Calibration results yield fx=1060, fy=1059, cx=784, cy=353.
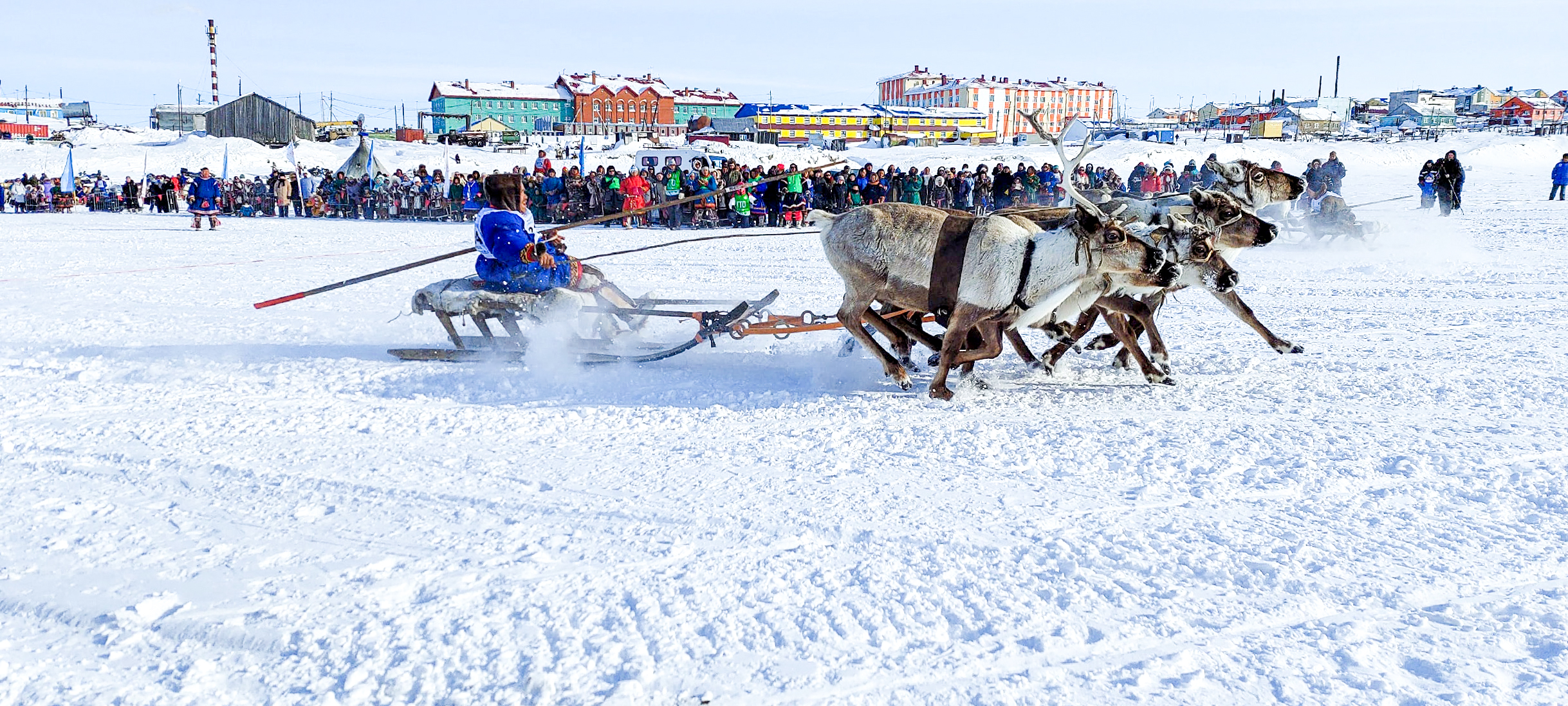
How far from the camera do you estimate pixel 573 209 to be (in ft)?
68.9

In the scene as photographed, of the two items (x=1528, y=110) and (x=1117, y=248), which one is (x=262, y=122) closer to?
(x=1117, y=248)

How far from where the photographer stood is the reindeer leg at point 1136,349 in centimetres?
607

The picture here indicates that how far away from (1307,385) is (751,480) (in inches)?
139

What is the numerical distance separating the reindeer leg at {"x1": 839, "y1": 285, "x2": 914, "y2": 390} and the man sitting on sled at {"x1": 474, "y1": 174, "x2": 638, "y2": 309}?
1.70 meters

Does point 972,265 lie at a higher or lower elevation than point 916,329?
higher

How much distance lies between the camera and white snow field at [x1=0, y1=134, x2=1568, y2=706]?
2.88 meters

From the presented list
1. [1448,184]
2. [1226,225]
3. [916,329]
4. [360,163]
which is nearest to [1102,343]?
[1226,225]

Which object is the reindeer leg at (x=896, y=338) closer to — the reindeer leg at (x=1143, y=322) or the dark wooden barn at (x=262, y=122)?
the reindeer leg at (x=1143, y=322)

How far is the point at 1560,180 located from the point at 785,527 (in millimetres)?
21331

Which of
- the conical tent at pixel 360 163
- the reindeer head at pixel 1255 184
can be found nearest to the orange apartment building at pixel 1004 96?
the conical tent at pixel 360 163

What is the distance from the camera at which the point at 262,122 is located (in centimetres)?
5172

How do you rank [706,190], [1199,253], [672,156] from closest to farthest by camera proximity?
[1199,253] → [706,190] → [672,156]

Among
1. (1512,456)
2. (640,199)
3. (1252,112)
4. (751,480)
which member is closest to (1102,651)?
(751,480)

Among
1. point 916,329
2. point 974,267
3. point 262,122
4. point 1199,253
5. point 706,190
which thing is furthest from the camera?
point 262,122
